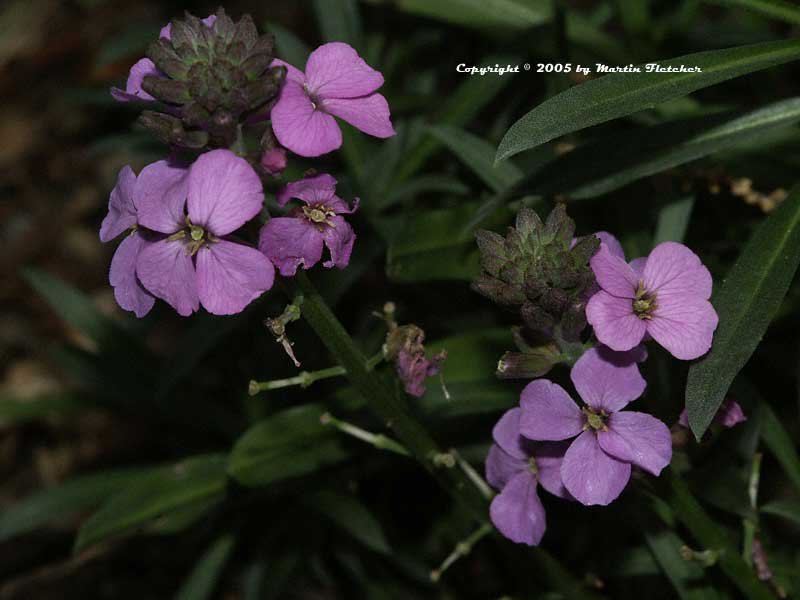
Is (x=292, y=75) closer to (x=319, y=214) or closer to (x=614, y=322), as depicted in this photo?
(x=319, y=214)

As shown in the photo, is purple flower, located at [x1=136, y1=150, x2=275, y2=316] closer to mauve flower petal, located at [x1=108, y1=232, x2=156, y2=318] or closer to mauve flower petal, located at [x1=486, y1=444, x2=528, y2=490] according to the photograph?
mauve flower petal, located at [x1=108, y1=232, x2=156, y2=318]

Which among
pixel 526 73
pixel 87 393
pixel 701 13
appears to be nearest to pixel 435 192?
pixel 526 73

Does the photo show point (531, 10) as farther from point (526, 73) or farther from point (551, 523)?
point (551, 523)

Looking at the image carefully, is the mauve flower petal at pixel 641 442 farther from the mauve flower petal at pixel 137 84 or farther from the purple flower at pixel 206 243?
the mauve flower petal at pixel 137 84

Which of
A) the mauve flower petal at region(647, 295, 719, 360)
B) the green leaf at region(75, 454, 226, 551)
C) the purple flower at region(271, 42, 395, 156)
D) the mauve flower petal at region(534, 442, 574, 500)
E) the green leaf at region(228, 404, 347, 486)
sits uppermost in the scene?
the purple flower at region(271, 42, 395, 156)

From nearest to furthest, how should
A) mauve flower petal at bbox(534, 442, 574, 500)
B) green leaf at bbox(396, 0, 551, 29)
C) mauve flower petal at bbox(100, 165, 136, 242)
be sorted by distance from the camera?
mauve flower petal at bbox(100, 165, 136, 242), mauve flower petal at bbox(534, 442, 574, 500), green leaf at bbox(396, 0, 551, 29)

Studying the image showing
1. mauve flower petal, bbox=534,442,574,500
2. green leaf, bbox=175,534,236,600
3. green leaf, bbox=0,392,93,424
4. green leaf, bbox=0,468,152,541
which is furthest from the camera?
green leaf, bbox=0,392,93,424

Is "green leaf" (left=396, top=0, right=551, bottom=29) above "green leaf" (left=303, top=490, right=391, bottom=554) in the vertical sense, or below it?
above

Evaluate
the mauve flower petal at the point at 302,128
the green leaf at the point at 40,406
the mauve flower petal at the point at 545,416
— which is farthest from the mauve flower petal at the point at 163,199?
the green leaf at the point at 40,406

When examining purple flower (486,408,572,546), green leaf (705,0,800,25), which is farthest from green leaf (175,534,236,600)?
green leaf (705,0,800,25)
